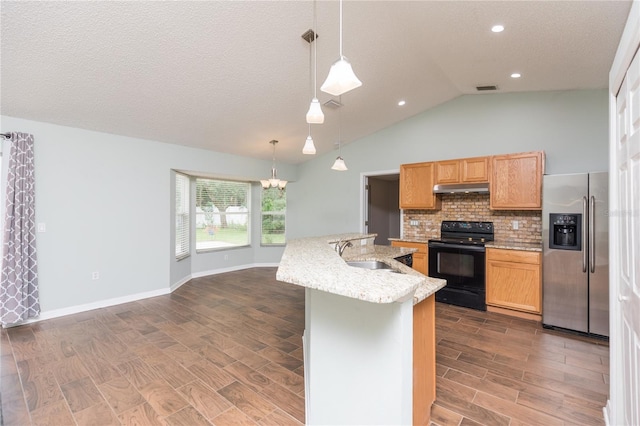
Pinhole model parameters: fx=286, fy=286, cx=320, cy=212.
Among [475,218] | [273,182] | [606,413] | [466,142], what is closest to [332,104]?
[273,182]

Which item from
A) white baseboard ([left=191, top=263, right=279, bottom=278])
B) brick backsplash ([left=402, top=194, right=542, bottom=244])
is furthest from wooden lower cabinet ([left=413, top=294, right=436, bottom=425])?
white baseboard ([left=191, top=263, right=279, bottom=278])

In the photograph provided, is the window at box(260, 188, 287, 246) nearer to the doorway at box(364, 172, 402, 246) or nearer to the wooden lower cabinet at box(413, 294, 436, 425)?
the doorway at box(364, 172, 402, 246)

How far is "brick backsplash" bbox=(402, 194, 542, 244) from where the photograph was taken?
4.05 metres

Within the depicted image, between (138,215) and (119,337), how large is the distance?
1929 mm

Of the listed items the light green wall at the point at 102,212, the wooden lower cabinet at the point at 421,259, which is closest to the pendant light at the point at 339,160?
the wooden lower cabinet at the point at 421,259

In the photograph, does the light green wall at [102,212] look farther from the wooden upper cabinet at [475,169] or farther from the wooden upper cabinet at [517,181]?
the wooden upper cabinet at [517,181]

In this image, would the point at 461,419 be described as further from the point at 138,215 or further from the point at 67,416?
the point at 138,215

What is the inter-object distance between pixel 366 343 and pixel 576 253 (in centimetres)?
315

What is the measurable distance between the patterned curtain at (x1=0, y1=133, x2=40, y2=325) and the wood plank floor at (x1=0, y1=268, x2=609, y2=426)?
0.95ft

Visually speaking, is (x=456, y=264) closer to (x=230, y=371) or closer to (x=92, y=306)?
(x=230, y=371)

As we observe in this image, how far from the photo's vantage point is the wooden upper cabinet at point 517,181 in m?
3.68

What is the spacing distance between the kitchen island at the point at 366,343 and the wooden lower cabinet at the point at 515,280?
2514mm

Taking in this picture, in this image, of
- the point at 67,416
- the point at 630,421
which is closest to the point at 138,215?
the point at 67,416

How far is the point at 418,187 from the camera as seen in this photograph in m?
4.76
